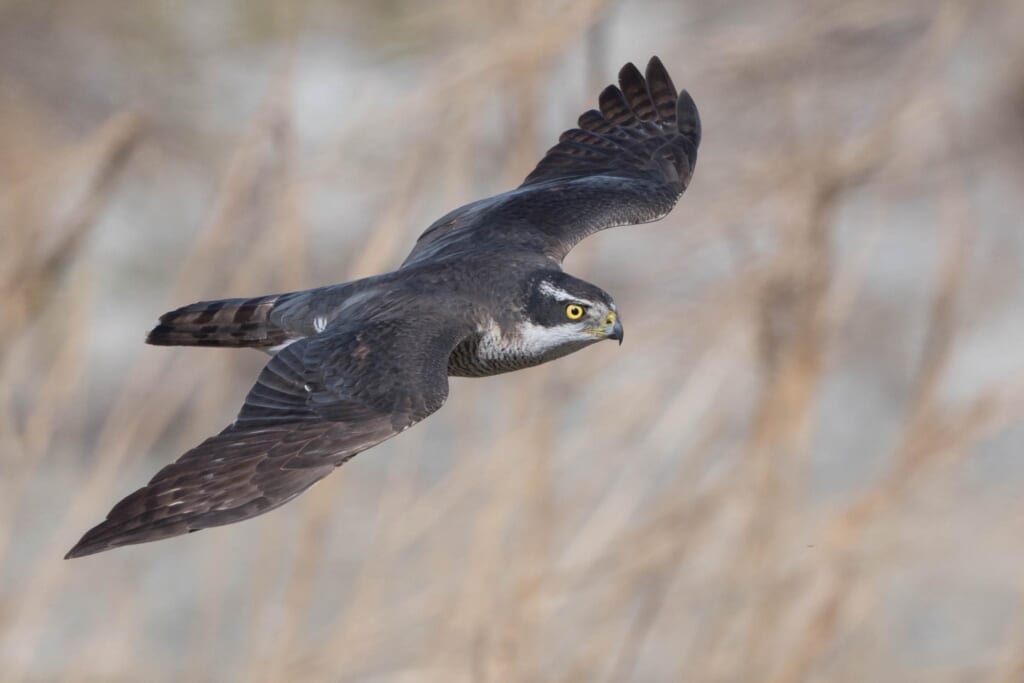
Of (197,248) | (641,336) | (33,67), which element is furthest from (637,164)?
(33,67)

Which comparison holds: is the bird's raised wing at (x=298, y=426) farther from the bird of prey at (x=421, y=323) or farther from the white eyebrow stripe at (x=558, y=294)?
the white eyebrow stripe at (x=558, y=294)

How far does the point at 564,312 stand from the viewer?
507 centimetres

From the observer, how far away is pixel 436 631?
18.5 feet

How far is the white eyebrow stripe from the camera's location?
505 centimetres

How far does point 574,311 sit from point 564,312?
3cm

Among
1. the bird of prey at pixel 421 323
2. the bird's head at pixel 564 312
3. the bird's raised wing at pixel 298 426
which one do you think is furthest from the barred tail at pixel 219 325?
the bird's head at pixel 564 312

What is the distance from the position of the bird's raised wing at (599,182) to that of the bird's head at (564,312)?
1.06 feet

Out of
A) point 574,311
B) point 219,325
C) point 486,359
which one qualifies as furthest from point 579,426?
point 219,325

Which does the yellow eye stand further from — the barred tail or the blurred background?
the barred tail

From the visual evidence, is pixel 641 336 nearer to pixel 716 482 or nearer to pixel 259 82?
pixel 716 482

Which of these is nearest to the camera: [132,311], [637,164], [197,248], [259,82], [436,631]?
[197,248]

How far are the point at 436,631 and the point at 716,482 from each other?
3.64 ft

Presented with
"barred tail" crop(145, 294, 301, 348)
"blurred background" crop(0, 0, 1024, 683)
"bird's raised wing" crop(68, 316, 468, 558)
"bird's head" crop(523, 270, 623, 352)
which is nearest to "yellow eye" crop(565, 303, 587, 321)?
"bird's head" crop(523, 270, 623, 352)

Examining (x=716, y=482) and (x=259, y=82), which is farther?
(x=259, y=82)
